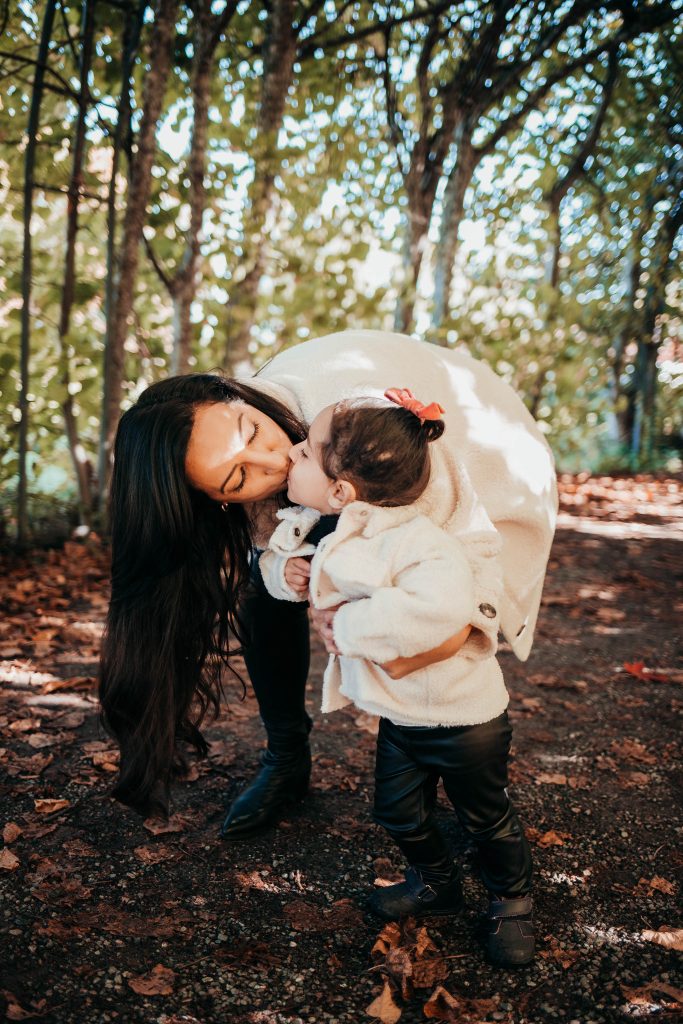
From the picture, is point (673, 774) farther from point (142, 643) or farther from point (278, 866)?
point (142, 643)

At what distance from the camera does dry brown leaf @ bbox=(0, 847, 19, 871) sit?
2.08 metres

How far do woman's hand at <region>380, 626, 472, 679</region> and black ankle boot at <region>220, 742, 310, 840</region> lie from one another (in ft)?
3.14

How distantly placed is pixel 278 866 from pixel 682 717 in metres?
2.04

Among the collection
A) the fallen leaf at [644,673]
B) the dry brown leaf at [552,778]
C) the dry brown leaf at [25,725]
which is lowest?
the dry brown leaf at [552,778]

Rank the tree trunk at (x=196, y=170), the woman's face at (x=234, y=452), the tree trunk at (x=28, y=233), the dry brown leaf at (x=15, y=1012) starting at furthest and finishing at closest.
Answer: the tree trunk at (x=196, y=170)
the tree trunk at (x=28, y=233)
the woman's face at (x=234, y=452)
the dry brown leaf at (x=15, y=1012)

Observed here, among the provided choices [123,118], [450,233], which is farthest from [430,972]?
[450,233]

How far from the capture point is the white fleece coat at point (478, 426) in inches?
82.7

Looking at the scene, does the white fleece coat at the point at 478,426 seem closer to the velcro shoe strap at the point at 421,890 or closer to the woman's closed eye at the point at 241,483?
the woman's closed eye at the point at 241,483

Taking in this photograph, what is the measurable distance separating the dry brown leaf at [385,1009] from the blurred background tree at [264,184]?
395cm

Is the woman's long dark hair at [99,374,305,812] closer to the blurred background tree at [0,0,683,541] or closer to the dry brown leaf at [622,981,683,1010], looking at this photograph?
the dry brown leaf at [622,981,683,1010]

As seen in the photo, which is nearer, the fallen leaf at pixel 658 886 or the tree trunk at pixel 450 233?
the fallen leaf at pixel 658 886

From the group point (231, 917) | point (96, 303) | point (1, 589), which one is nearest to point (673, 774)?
point (231, 917)

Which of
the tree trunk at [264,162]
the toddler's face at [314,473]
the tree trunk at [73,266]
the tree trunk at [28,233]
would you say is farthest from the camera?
the tree trunk at [264,162]

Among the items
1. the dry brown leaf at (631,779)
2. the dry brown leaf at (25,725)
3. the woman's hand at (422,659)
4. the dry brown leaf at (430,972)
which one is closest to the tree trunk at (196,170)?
the dry brown leaf at (25,725)
